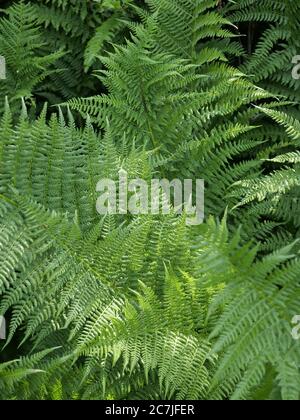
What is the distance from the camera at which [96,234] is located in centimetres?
240

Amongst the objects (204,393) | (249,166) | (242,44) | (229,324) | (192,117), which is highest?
(242,44)

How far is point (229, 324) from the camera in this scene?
1.99m

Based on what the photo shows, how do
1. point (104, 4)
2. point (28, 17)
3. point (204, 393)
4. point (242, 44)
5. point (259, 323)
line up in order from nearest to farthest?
1. point (259, 323)
2. point (204, 393)
3. point (104, 4)
4. point (28, 17)
5. point (242, 44)

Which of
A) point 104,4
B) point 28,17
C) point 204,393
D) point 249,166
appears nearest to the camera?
point 204,393

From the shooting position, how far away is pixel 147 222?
243 cm

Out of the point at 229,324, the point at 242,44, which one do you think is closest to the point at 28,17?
the point at 242,44

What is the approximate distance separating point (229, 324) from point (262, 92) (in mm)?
1424

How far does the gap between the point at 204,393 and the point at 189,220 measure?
2.34ft

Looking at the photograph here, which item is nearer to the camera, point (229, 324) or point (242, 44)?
point (229, 324)

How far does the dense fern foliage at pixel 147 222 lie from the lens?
2.00m

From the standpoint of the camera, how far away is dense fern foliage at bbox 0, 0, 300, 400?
2.00m

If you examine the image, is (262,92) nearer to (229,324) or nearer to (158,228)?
(158,228)

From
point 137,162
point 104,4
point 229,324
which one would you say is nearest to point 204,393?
point 229,324

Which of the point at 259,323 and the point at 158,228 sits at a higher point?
the point at 158,228
